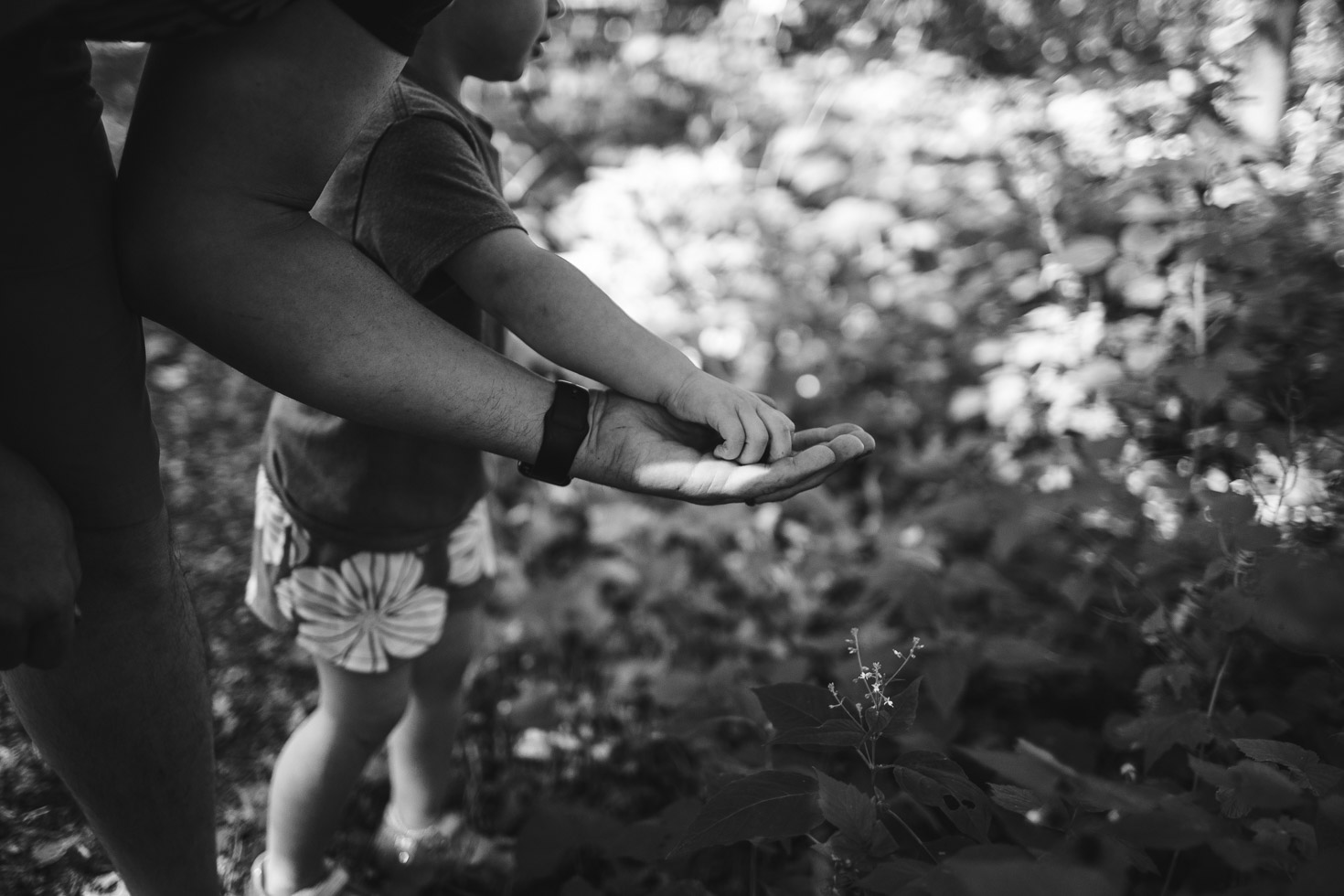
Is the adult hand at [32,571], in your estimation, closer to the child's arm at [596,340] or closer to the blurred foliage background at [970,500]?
the child's arm at [596,340]

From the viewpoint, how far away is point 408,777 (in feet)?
5.70

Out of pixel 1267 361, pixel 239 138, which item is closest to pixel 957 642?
pixel 1267 361

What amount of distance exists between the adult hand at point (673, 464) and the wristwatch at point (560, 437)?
14 mm

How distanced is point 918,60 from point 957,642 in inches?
133

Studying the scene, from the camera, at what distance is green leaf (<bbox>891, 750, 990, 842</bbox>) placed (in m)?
1.10

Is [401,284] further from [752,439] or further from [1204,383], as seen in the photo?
[1204,383]

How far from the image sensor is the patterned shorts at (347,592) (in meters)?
1.40

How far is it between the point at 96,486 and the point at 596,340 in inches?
24.8

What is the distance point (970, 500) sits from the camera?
2.13 metres

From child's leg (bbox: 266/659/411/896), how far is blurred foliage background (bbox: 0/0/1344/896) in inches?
10.6

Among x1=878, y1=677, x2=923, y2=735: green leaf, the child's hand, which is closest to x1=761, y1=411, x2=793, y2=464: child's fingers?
the child's hand

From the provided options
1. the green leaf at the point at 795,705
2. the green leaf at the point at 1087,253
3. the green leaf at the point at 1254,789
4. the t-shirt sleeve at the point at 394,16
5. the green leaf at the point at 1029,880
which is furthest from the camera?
the green leaf at the point at 1087,253

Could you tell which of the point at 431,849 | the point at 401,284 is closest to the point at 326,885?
the point at 431,849

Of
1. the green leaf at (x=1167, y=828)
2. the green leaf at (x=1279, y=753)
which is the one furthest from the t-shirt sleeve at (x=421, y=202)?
the green leaf at (x=1279, y=753)
